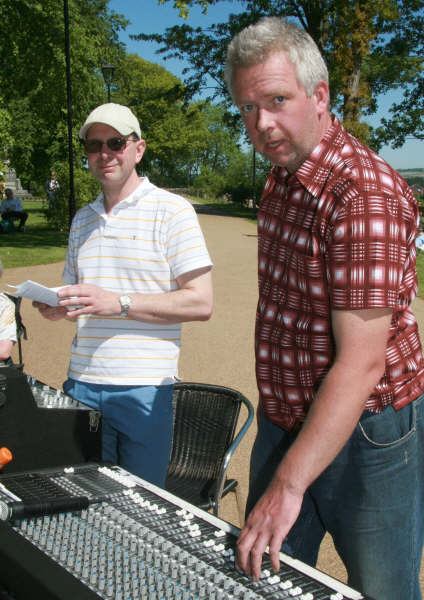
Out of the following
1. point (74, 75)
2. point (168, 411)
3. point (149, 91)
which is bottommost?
point (168, 411)

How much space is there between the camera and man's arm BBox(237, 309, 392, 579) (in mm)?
1409

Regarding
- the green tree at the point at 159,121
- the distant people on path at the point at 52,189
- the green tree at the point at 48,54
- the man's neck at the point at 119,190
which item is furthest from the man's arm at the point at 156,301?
the green tree at the point at 159,121

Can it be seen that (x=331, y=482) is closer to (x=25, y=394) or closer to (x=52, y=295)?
(x=25, y=394)

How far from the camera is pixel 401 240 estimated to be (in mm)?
Result: 1456

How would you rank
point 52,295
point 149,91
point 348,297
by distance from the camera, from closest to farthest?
point 348,297
point 52,295
point 149,91

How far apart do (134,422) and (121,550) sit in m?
1.13

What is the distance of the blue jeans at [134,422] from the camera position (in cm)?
245

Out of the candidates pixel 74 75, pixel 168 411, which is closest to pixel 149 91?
pixel 74 75

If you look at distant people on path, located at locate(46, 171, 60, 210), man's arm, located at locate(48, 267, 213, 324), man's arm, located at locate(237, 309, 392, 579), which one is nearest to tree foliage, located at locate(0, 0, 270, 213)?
distant people on path, located at locate(46, 171, 60, 210)

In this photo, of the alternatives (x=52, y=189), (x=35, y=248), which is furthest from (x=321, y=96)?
(x=52, y=189)

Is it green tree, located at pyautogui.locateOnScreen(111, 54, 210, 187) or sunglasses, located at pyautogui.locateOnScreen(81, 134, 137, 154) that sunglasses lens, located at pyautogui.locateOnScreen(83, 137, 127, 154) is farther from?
green tree, located at pyautogui.locateOnScreen(111, 54, 210, 187)

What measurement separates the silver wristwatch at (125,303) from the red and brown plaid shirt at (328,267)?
1.93 ft

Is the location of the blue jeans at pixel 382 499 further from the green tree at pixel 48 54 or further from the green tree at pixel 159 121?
the green tree at pixel 159 121

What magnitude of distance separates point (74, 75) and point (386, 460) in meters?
17.5
